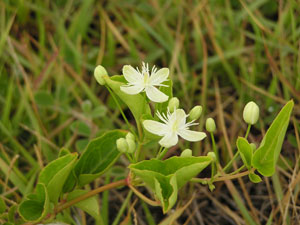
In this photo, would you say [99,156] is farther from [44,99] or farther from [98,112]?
[44,99]

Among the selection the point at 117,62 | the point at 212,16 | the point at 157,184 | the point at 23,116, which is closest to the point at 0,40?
the point at 23,116

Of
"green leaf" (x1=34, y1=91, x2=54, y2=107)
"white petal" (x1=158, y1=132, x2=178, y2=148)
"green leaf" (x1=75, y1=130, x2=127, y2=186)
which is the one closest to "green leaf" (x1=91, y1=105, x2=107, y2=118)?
"green leaf" (x1=34, y1=91, x2=54, y2=107)

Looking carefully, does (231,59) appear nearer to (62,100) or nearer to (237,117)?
(237,117)

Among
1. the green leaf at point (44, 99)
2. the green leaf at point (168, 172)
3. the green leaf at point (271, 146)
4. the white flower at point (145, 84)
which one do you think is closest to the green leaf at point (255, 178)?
the green leaf at point (271, 146)

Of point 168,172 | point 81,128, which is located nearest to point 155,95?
point 168,172

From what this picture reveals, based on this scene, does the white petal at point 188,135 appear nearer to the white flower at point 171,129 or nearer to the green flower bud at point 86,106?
the white flower at point 171,129

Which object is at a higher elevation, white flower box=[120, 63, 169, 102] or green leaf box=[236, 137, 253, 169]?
white flower box=[120, 63, 169, 102]

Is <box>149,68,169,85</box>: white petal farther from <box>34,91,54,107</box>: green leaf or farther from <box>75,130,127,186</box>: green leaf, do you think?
<box>34,91,54,107</box>: green leaf

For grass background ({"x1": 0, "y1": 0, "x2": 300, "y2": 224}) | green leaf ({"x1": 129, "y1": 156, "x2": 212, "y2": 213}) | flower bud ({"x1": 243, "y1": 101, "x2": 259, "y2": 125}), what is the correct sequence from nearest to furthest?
green leaf ({"x1": 129, "y1": 156, "x2": 212, "y2": 213}) → flower bud ({"x1": 243, "y1": 101, "x2": 259, "y2": 125}) → grass background ({"x1": 0, "y1": 0, "x2": 300, "y2": 224})

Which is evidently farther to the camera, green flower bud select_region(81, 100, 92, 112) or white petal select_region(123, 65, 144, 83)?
green flower bud select_region(81, 100, 92, 112)
